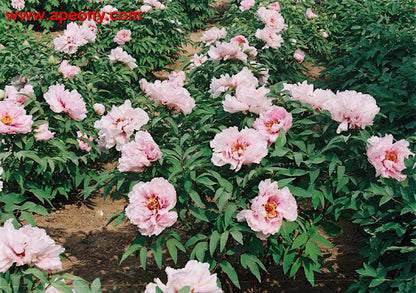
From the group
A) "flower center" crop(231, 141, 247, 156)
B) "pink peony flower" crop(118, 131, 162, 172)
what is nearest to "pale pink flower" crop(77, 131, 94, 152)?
"pink peony flower" crop(118, 131, 162, 172)

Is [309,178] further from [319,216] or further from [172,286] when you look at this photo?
[172,286]

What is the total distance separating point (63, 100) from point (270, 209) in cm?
159

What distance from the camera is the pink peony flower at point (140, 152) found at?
2057 mm

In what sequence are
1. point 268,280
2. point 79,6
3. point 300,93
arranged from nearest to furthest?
1. point 300,93
2. point 268,280
3. point 79,6

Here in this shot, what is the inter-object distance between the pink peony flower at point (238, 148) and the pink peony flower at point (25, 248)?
710 millimetres

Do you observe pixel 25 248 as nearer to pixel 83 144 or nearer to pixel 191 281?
pixel 191 281

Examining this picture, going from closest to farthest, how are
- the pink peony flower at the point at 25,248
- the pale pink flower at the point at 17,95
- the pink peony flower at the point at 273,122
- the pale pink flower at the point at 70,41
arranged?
the pink peony flower at the point at 25,248 → the pink peony flower at the point at 273,122 → the pale pink flower at the point at 17,95 → the pale pink flower at the point at 70,41

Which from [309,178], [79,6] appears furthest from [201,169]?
[79,6]

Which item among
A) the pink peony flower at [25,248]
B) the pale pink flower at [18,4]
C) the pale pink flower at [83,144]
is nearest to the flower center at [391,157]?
the pink peony flower at [25,248]

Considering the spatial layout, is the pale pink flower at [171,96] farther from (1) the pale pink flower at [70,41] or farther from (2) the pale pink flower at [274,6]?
(2) the pale pink flower at [274,6]

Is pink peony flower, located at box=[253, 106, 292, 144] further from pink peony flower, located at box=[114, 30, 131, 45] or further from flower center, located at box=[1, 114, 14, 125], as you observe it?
pink peony flower, located at box=[114, 30, 131, 45]

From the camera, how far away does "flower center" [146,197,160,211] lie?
196 cm

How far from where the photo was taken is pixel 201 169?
2.18 m

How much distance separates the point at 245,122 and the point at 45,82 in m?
1.81
